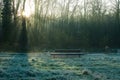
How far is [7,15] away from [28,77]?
112 feet

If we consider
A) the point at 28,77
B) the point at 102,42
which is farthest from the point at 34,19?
the point at 28,77

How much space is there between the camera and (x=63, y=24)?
5725 centimetres

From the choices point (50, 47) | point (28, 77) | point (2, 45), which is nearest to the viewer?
point (28, 77)

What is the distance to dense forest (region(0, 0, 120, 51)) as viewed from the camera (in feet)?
154

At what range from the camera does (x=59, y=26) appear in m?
56.8

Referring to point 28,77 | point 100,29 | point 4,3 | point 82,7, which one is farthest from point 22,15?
point 28,77

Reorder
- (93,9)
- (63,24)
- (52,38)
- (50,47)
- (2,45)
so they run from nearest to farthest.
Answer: (2,45) < (50,47) < (52,38) < (63,24) < (93,9)

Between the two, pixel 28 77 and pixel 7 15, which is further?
pixel 7 15

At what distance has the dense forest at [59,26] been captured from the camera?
154 feet

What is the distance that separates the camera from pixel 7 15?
156ft

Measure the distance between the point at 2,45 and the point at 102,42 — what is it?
14.6 metres

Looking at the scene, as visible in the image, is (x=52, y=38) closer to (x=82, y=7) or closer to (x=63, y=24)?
(x=63, y=24)

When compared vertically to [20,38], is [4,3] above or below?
above

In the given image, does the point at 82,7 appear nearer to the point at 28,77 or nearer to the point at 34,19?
the point at 34,19
